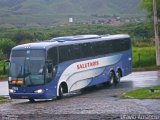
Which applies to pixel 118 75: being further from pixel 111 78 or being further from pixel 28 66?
pixel 28 66

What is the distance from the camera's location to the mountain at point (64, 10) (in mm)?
148875

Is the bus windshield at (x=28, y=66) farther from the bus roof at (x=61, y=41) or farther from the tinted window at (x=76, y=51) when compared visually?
the tinted window at (x=76, y=51)

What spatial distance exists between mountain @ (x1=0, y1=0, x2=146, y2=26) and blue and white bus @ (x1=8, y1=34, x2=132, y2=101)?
111 metres

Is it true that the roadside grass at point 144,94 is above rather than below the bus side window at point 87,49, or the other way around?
below

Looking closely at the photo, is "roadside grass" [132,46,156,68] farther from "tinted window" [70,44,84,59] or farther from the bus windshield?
the bus windshield

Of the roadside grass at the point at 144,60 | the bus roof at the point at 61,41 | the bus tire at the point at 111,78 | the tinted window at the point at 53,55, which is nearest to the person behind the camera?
the tinted window at the point at 53,55

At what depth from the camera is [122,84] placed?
1296 inches

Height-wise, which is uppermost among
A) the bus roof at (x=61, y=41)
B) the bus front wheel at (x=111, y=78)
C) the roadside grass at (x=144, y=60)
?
the bus roof at (x=61, y=41)

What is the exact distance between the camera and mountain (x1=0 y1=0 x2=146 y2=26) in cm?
14888

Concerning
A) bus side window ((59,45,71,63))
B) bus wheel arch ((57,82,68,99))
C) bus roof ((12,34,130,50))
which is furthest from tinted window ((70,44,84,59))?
bus wheel arch ((57,82,68,99))

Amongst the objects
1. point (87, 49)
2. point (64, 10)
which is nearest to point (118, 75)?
point (87, 49)

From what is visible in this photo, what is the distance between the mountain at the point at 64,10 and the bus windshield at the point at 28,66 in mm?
116263

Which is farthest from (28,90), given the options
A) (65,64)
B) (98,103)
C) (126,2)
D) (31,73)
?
(126,2)

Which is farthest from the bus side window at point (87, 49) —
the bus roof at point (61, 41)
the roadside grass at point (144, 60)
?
the roadside grass at point (144, 60)
